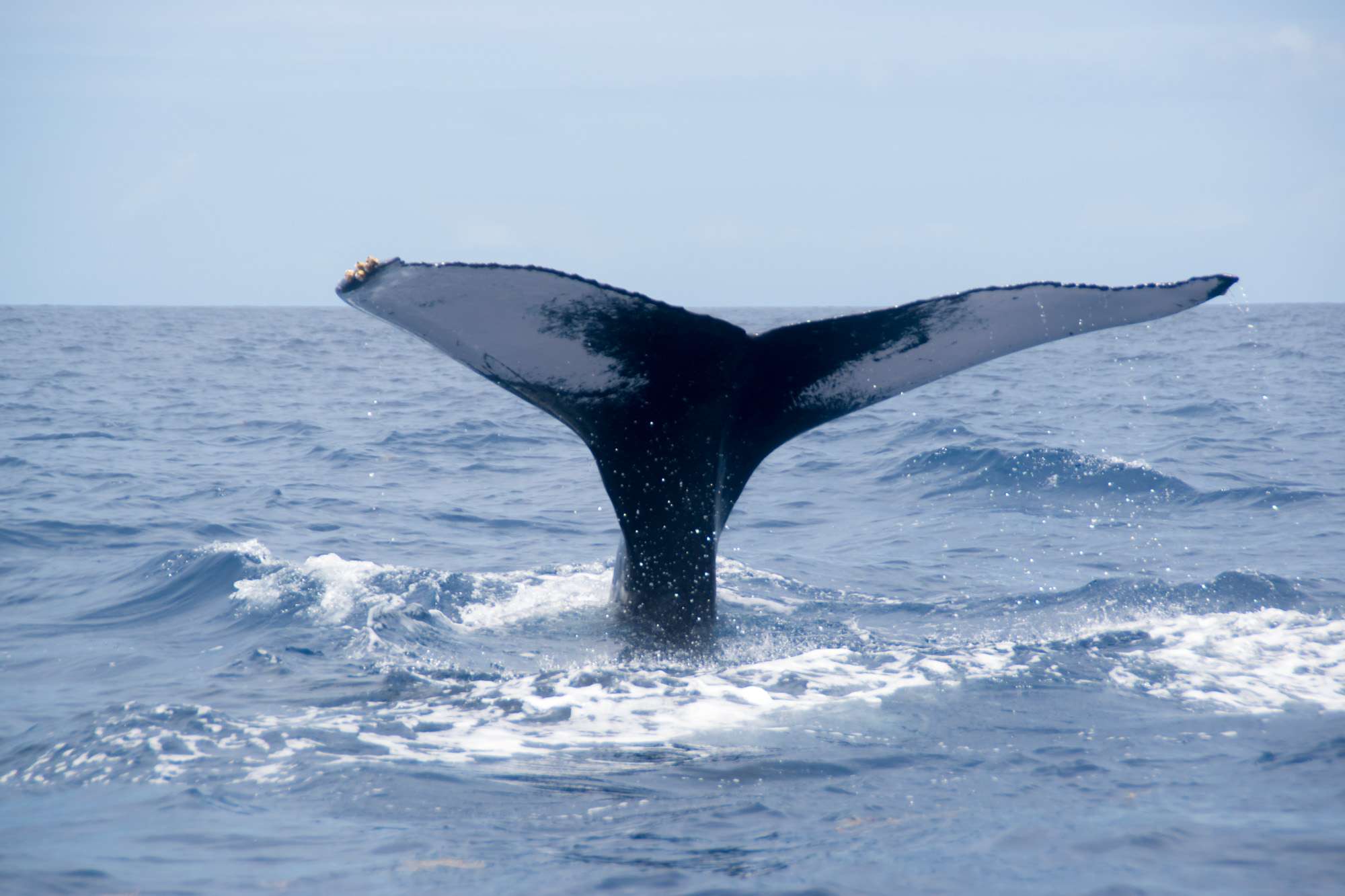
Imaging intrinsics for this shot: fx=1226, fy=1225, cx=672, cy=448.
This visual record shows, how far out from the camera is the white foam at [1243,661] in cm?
475

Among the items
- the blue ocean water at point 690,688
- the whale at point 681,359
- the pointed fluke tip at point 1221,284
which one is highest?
the pointed fluke tip at point 1221,284

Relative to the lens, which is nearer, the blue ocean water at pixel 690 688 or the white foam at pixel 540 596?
the blue ocean water at pixel 690 688

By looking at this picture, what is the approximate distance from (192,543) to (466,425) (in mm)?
9417

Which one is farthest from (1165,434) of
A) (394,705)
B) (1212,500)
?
(394,705)

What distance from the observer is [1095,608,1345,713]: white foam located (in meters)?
4.75

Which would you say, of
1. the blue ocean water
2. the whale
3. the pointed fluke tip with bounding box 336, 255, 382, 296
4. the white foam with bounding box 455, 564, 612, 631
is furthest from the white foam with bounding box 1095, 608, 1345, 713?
the pointed fluke tip with bounding box 336, 255, 382, 296

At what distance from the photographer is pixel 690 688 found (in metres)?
4.88

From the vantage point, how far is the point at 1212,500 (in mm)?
10914

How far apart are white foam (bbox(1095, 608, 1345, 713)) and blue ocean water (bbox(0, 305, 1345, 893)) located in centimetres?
3

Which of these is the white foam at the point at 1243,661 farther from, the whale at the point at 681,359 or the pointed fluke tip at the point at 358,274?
the pointed fluke tip at the point at 358,274

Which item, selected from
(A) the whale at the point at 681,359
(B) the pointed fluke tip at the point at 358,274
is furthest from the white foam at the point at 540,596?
(B) the pointed fluke tip at the point at 358,274

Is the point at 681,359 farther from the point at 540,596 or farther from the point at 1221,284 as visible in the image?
the point at 540,596

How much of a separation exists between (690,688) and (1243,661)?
2403 millimetres

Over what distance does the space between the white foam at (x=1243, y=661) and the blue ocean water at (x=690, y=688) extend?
3cm
